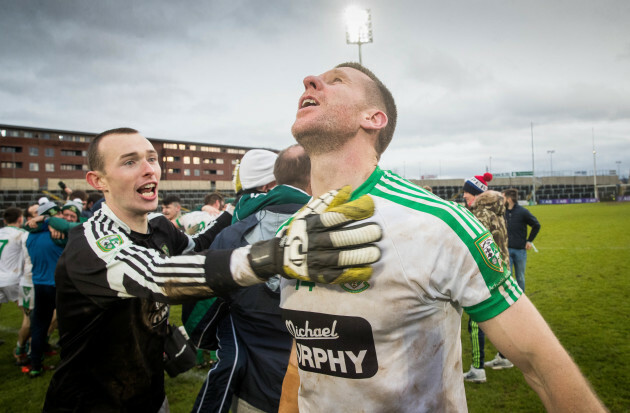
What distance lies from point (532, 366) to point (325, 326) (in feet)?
2.52

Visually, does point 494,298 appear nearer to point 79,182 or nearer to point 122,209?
point 122,209

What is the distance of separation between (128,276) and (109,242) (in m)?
0.37

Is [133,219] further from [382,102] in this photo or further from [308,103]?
[382,102]

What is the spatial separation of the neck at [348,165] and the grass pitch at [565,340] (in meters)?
4.00

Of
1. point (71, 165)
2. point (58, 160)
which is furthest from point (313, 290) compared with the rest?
point (71, 165)

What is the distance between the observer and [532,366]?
1.27 meters

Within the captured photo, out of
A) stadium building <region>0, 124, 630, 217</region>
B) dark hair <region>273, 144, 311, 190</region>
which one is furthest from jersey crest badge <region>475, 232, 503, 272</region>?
stadium building <region>0, 124, 630, 217</region>

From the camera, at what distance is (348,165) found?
1.83m

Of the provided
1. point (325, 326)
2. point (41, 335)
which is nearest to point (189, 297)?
point (325, 326)

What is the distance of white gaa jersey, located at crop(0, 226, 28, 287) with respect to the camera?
664 centimetres

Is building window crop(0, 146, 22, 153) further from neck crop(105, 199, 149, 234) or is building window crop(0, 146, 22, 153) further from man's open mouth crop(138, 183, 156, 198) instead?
man's open mouth crop(138, 183, 156, 198)

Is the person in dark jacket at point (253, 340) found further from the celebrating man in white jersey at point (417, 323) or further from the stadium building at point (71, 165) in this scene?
the stadium building at point (71, 165)

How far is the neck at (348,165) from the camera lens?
1.82 m

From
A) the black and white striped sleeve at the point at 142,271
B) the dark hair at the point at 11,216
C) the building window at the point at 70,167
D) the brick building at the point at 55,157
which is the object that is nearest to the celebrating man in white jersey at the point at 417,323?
the black and white striped sleeve at the point at 142,271
